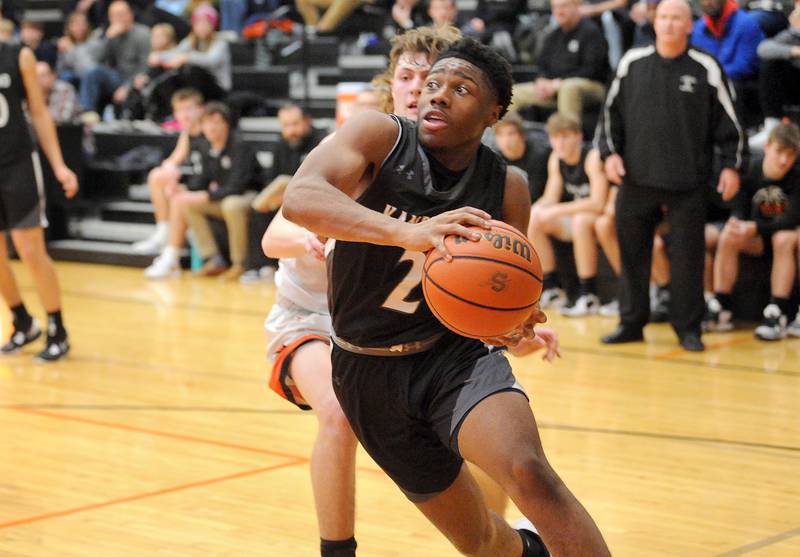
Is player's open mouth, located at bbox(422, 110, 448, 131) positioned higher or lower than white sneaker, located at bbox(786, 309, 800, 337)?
higher

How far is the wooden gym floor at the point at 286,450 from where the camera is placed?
441 cm

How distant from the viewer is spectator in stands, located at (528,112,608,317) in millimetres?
9438

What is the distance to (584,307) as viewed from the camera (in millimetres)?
9555

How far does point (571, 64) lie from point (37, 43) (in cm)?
791

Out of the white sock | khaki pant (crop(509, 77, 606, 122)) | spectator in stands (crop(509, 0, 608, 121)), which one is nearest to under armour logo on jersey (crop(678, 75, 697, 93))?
khaki pant (crop(509, 77, 606, 122))

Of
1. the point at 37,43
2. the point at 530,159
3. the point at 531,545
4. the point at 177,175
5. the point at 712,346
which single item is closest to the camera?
the point at 531,545

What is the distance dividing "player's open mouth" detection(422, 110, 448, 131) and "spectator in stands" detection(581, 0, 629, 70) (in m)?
8.55

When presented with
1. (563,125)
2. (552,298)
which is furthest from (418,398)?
(552,298)

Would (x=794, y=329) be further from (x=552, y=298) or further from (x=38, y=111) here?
(x=38, y=111)

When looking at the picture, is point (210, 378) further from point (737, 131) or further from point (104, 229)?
point (104, 229)

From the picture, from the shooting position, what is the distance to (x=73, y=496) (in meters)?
4.91

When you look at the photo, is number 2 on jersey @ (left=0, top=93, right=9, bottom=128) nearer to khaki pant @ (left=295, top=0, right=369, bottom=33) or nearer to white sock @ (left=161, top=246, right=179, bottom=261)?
white sock @ (left=161, top=246, right=179, bottom=261)

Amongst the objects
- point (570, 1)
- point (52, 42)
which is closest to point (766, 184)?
point (570, 1)

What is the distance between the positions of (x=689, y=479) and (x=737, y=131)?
3.48 meters
